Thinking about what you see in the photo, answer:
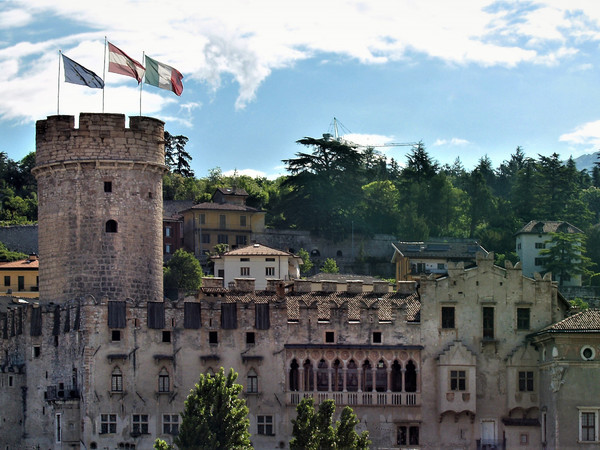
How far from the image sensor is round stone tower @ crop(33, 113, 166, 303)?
77.0 meters

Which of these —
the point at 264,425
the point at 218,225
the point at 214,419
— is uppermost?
the point at 218,225

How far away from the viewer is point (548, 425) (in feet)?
245

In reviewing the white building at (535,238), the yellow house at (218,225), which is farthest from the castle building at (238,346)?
the yellow house at (218,225)

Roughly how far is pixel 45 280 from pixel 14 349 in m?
4.35

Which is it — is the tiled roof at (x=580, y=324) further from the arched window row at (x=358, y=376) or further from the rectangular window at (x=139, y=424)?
the rectangular window at (x=139, y=424)

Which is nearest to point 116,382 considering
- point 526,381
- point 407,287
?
point 407,287

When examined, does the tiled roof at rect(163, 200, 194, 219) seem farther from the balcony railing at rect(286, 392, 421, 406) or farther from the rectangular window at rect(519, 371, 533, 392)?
the rectangular window at rect(519, 371, 533, 392)

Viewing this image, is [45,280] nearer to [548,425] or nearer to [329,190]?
A: [548,425]

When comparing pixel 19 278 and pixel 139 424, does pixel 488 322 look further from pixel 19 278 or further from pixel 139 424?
pixel 19 278

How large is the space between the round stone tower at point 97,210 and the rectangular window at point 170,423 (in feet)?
21.2

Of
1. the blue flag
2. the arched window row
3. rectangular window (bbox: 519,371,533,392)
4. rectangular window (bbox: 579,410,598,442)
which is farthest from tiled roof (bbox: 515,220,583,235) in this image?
the blue flag

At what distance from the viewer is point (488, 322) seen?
77062 mm

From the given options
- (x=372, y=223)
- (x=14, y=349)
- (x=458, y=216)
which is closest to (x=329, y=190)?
(x=372, y=223)

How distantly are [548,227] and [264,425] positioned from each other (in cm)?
7149
